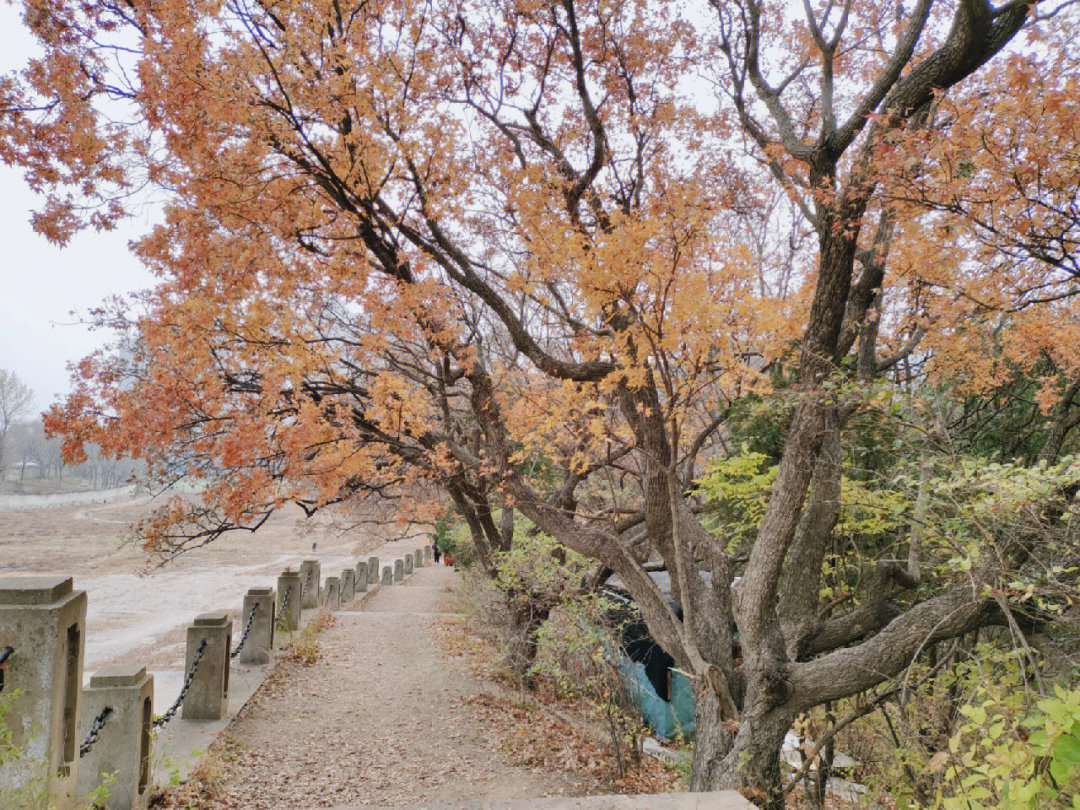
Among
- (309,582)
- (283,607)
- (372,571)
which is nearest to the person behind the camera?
(283,607)

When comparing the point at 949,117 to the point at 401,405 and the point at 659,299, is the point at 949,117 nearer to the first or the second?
the point at 659,299

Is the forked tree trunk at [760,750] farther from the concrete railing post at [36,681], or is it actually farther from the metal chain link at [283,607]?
the metal chain link at [283,607]

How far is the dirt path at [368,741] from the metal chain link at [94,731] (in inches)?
61.2

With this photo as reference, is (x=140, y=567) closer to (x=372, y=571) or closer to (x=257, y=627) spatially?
(x=372, y=571)

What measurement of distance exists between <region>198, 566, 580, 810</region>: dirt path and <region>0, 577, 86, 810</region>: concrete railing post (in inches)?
103

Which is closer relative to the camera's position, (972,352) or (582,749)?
(972,352)

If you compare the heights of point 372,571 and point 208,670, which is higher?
point 208,670

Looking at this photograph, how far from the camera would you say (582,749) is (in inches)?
288

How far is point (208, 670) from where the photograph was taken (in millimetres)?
6219

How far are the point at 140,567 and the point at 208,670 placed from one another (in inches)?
924

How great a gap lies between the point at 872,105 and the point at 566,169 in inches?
118

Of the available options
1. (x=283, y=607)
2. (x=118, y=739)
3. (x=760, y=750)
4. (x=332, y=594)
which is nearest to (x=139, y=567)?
A: (x=332, y=594)

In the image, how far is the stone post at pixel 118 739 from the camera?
3967 millimetres

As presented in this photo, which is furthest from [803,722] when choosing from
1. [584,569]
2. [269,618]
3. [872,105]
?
[269,618]
